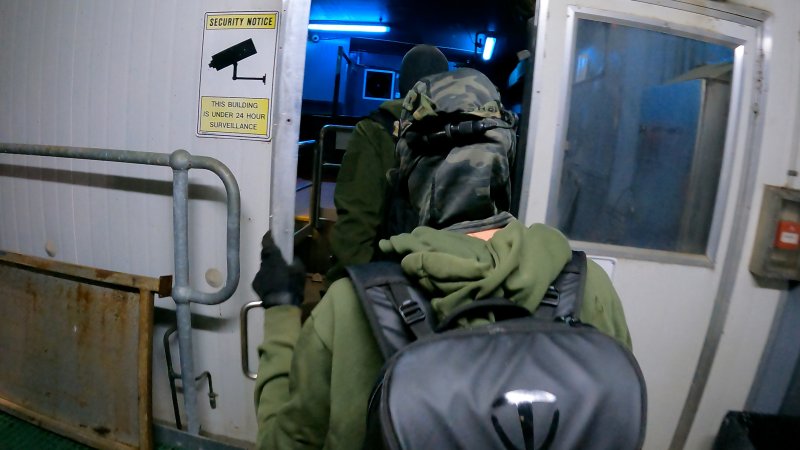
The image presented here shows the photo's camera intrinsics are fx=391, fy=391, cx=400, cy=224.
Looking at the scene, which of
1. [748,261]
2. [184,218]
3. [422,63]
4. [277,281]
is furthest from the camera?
[422,63]

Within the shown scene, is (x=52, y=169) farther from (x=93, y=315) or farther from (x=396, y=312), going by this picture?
(x=396, y=312)

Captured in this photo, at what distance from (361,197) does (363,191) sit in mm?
33

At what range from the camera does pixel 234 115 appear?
1.67m

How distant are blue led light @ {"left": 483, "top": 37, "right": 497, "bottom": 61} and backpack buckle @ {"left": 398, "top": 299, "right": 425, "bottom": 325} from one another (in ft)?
17.4

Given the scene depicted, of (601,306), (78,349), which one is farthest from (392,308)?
(78,349)

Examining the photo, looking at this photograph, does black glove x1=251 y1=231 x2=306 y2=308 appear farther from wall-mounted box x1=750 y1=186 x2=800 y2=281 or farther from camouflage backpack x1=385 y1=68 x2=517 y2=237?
wall-mounted box x1=750 y1=186 x2=800 y2=281

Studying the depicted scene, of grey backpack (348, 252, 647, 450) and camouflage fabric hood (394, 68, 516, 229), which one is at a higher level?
camouflage fabric hood (394, 68, 516, 229)

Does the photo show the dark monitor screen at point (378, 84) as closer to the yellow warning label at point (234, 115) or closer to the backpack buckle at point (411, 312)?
the yellow warning label at point (234, 115)

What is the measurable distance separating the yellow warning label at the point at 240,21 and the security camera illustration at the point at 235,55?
0.07 m

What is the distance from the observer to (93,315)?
1.82 metres

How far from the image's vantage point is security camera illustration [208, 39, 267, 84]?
1.63m

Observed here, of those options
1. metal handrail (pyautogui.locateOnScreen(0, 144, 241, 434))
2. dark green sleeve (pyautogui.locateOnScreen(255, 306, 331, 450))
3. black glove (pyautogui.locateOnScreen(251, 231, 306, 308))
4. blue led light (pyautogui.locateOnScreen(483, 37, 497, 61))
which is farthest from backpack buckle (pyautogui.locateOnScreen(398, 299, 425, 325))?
blue led light (pyautogui.locateOnScreen(483, 37, 497, 61))

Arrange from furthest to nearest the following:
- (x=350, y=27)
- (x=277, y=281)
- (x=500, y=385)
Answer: (x=350, y=27) < (x=277, y=281) < (x=500, y=385)

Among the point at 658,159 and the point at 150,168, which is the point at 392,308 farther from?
the point at 658,159
